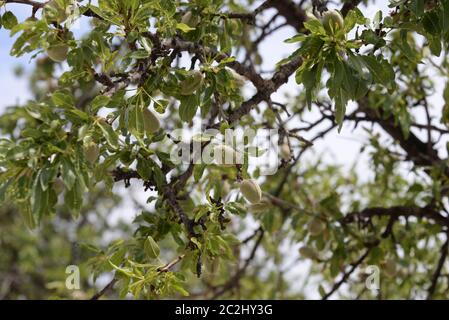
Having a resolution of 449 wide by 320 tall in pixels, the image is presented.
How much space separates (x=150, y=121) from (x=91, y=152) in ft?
0.77

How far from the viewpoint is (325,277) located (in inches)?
138

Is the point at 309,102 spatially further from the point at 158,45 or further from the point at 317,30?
the point at 158,45

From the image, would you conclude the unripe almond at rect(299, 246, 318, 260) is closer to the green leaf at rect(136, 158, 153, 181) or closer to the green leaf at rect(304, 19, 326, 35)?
the green leaf at rect(136, 158, 153, 181)

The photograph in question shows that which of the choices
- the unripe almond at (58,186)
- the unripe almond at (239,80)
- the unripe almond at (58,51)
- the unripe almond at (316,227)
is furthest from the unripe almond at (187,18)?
the unripe almond at (316,227)

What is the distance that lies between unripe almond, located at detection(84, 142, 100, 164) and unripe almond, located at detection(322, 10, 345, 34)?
612 mm

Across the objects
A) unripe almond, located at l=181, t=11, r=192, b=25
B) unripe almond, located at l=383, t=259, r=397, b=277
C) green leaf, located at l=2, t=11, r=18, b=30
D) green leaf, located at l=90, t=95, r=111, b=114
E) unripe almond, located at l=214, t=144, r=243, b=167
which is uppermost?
unripe almond, located at l=181, t=11, r=192, b=25

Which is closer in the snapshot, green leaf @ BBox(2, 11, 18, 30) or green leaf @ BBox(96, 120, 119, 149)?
green leaf @ BBox(96, 120, 119, 149)

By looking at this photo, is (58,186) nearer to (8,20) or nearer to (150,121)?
(150,121)

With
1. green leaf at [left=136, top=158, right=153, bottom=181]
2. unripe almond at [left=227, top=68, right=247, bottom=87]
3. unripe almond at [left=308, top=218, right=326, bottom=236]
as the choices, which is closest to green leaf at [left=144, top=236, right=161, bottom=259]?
green leaf at [left=136, top=158, right=153, bottom=181]

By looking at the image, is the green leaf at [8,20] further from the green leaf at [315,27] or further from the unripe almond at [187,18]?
the green leaf at [315,27]

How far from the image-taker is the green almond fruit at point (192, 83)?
1628mm

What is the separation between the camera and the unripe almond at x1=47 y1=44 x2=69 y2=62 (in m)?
1.61
